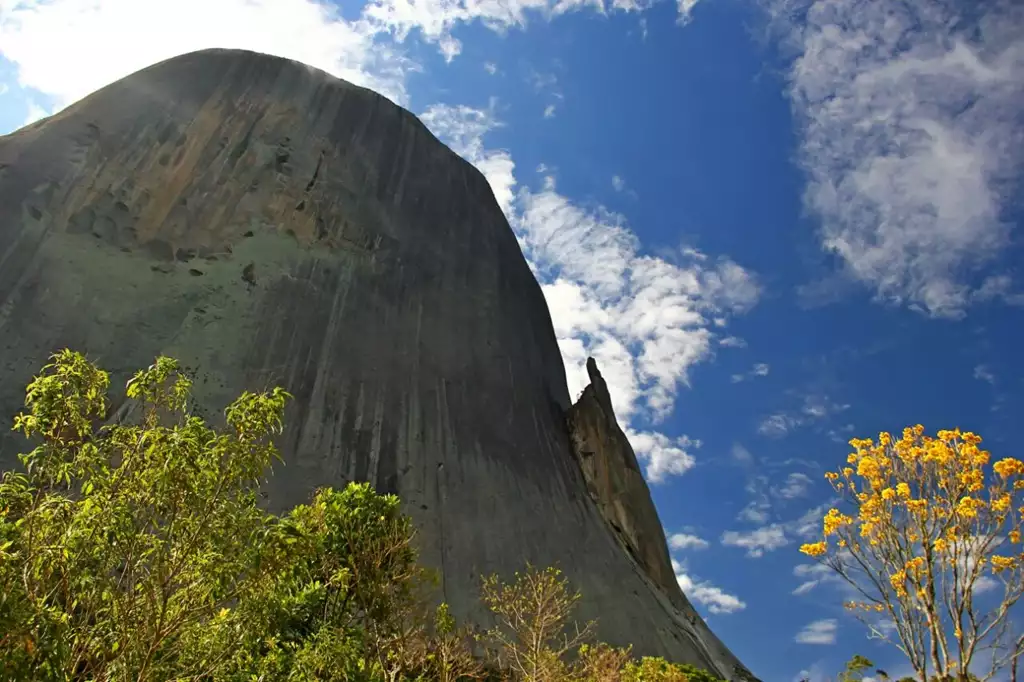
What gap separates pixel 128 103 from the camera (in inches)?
896

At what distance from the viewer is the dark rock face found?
60.0 ft

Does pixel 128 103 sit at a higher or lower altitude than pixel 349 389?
higher

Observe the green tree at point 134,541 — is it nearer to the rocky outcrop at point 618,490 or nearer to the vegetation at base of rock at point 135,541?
the vegetation at base of rock at point 135,541

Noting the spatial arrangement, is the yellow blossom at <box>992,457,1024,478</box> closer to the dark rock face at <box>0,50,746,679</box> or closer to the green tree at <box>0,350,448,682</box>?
the green tree at <box>0,350,448,682</box>

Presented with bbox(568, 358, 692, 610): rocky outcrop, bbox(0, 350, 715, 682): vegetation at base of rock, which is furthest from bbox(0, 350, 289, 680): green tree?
bbox(568, 358, 692, 610): rocky outcrop

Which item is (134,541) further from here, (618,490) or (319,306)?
(618,490)

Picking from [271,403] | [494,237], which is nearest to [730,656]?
[494,237]

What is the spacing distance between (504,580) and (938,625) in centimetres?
1203

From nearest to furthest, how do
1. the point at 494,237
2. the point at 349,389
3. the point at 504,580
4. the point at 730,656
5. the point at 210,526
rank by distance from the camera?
1. the point at 210,526
2. the point at 504,580
3. the point at 349,389
4. the point at 730,656
5. the point at 494,237

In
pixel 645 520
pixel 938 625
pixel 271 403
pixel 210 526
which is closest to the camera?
pixel 210 526

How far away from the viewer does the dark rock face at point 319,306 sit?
18281 mm

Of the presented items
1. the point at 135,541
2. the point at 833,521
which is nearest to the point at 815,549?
the point at 833,521

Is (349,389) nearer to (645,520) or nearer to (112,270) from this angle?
(112,270)

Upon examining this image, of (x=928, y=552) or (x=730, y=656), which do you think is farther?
(x=730, y=656)
